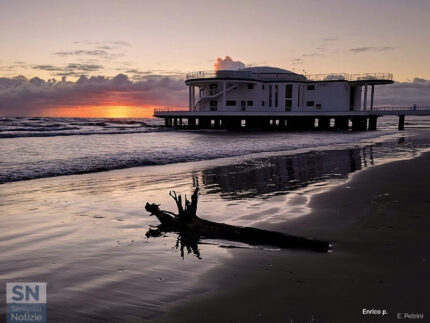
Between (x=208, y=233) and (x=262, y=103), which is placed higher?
(x=262, y=103)

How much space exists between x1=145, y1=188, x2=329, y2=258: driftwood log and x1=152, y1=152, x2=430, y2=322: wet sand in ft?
0.80

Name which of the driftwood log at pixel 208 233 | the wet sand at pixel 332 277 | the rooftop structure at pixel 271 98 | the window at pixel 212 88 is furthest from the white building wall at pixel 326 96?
the driftwood log at pixel 208 233

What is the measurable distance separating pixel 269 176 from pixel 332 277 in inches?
358

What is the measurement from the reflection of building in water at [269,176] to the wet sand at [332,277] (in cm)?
338

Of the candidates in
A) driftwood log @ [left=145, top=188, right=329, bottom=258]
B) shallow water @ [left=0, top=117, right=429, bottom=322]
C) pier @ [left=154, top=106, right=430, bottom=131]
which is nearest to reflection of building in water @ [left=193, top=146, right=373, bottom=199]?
shallow water @ [left=0, top=117, right=429, bottom=322]

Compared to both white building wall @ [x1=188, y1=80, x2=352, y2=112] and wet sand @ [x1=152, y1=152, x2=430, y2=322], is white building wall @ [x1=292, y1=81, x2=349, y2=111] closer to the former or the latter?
white building wall @ [x1=188, y1=80, x2=352, y2=112]

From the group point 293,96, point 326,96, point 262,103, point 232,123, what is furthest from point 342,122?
point 232,123

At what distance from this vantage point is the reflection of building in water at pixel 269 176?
35.3 ft

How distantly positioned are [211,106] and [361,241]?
2117 inches

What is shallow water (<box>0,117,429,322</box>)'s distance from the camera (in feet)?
13.5

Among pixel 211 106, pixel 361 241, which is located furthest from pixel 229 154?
pixel 211 106

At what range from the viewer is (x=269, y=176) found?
13.4 meters

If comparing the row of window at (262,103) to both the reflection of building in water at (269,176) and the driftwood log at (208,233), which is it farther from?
the driftwood log at (208,233)

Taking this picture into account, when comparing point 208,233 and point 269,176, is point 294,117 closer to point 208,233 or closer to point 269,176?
point 269,176
